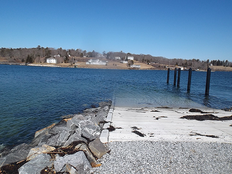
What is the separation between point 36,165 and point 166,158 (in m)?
3.33

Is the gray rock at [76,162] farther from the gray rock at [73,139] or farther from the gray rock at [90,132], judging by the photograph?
the gray rock at [90,132]

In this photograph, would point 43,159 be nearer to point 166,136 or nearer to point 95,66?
point 166,136

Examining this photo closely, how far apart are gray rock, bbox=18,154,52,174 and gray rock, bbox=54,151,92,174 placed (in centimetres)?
35

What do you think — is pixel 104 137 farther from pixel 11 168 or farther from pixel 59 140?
pixel 11 168

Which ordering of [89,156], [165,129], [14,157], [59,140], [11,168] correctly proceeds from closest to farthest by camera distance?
[89,156] < [11,168] < [14,157] < [59,140] < [165,129]

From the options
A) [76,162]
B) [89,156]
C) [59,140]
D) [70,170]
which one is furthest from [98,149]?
[59,140]

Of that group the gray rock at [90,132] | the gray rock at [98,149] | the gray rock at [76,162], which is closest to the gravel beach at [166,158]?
the gray rock at [98,149]

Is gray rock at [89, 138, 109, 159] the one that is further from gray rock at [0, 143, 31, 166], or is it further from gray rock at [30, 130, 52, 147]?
gray rock at [30, 130, 52, 147]

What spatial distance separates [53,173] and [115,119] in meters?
4.52

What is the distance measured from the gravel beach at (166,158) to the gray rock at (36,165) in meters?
1.33

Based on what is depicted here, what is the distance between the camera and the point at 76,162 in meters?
4.49

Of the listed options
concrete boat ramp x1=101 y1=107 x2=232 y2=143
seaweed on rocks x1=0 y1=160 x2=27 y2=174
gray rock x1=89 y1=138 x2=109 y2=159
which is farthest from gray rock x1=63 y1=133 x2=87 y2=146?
seaweed on rocks x1=0 y1=160 x2=27 y2=174

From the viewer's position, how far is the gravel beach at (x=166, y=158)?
4.30 meters

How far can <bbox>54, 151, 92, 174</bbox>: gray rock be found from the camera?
14.3ft
